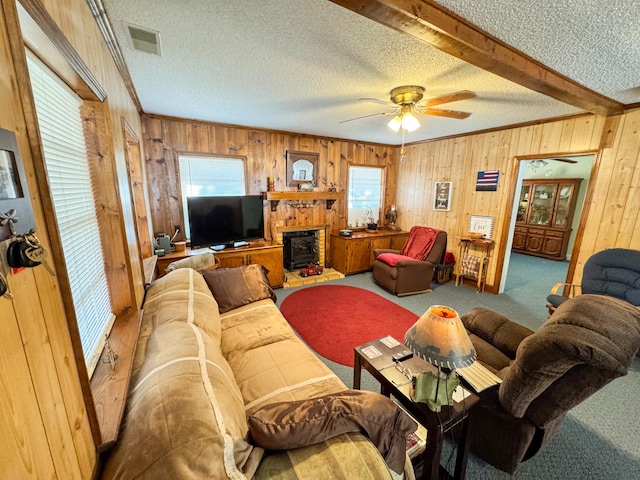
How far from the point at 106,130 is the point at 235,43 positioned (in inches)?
38.4

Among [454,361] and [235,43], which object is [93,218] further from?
[454,361]

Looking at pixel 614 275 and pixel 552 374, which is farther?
pixel 614 275

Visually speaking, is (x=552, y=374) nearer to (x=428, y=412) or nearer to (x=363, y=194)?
(x=428, y=412)

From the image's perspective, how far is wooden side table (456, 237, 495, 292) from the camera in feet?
13.2

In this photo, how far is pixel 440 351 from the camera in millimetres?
1128

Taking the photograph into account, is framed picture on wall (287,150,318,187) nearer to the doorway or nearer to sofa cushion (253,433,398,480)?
the doorway

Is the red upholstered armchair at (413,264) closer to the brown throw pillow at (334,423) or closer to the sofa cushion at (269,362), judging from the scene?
the sofa cushion at (269,362)

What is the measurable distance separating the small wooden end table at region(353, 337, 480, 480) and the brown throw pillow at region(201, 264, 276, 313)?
122 cm

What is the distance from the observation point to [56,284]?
27.4 inches

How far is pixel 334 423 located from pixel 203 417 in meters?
0.44

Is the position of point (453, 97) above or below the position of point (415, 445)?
above

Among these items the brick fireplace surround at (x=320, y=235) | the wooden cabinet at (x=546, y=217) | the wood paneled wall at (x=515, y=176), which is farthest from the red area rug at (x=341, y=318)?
the wooden cabinet at (x=546, y=217)

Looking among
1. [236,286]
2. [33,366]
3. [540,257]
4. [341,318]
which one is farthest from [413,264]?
[540,257]

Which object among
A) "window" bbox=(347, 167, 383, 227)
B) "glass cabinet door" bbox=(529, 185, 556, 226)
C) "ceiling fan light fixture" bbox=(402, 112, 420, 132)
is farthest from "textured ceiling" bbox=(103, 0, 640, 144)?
"glass cabinet door" bbox=(529, 185, 556, 226)
